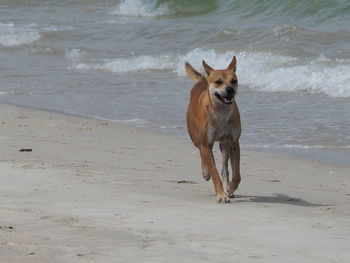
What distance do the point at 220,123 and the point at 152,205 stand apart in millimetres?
1257

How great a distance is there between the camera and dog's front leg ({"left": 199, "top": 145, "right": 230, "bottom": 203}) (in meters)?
7.37

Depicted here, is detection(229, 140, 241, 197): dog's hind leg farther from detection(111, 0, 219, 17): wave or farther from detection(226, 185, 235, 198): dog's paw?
detection(111, 0, 219, 17): wave

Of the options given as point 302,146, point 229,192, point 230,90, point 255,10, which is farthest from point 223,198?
point 255,10

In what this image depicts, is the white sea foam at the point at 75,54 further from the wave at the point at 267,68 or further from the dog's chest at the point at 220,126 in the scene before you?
the dog's chest at the point at 220,126

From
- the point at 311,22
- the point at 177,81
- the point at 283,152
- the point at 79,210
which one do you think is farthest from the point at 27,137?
the point at 311,22

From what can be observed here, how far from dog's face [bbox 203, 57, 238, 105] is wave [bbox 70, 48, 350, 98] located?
6909mm

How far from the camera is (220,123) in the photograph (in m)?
7.71

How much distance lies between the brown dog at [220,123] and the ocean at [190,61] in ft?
7.47

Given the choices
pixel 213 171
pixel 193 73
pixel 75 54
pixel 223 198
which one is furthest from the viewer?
pixel 75 54

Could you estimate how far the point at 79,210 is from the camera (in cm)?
636

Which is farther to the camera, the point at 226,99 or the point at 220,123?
the point at 220,123

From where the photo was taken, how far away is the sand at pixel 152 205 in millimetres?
5270

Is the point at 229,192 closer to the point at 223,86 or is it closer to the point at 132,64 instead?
the point at 223,86

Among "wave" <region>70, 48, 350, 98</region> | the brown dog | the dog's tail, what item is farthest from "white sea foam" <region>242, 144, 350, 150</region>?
"wave" <region>70, 48, 350, 98</region>
